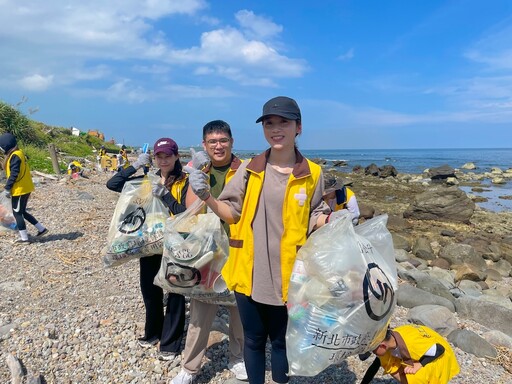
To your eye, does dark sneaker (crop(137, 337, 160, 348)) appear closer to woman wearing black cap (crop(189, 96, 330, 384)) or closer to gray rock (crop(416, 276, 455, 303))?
woman wearing black cap (crop(189, 96, 330, 384))

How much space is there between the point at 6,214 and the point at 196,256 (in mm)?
5804

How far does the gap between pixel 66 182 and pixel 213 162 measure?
12741mm

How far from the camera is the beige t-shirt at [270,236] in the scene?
2.27 metres

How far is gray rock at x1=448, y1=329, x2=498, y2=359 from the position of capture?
391 centimetres

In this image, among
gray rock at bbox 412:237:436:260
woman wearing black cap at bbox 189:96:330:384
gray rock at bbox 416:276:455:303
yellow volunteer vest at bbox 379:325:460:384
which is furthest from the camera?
gray rock at bbox 412:237:436:260

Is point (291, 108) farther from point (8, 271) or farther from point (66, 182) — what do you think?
point (66, 182)

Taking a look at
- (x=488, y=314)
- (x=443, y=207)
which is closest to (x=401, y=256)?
(x=488, y=314)

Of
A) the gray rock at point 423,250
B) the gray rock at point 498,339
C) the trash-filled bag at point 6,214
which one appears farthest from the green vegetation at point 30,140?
the gray rock at point 498,339

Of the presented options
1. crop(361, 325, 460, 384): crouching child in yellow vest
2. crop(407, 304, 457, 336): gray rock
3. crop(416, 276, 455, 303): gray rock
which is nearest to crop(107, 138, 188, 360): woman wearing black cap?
crop(361, 325, 460, 384): crouching child in yellow vest

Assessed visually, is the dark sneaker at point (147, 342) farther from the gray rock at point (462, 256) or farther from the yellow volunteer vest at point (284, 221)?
the gray rock at point (462, 256)

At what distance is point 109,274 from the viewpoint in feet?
18.3

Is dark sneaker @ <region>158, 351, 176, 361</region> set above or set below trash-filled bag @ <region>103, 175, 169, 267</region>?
below

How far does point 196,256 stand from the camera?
274 cm

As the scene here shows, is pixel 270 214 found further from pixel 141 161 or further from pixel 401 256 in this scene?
pixel 401 256
